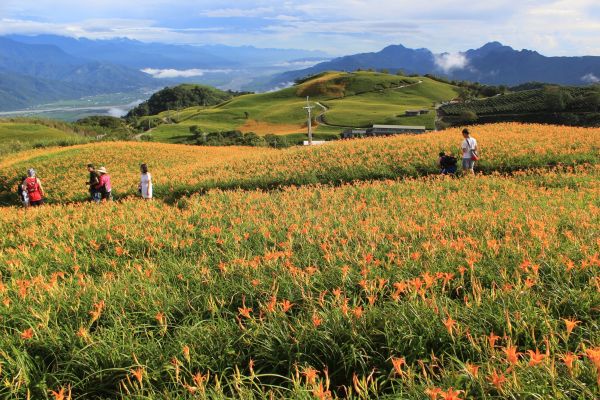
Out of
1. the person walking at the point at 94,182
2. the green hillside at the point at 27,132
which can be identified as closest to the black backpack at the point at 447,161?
the person walking at the point at 94,182

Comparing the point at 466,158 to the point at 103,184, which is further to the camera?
the point at 103,184

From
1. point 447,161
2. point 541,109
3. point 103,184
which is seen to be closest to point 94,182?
point 103,184

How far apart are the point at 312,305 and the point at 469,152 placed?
9.31m

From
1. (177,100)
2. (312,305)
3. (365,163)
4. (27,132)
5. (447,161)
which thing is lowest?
(312,305)

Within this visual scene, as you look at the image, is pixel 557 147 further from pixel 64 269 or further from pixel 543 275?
pixel 64 269

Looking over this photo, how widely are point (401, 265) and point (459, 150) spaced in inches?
442

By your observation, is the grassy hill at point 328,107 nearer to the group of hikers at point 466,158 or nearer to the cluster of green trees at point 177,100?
the cluster of green trees at point 177,100

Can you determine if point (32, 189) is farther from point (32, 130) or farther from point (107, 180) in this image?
point (32, 130)

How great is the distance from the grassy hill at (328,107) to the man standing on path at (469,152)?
59068 mm

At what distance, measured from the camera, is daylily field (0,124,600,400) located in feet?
7.02

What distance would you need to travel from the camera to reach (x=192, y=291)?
3.37m

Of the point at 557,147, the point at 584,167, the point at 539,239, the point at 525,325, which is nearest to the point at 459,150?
the point at 557,147

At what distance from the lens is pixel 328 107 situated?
95.3 metres

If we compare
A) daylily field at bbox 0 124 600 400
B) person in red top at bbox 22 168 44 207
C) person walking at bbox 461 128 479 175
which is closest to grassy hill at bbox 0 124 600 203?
person walking at bbox 461 128 479 175
